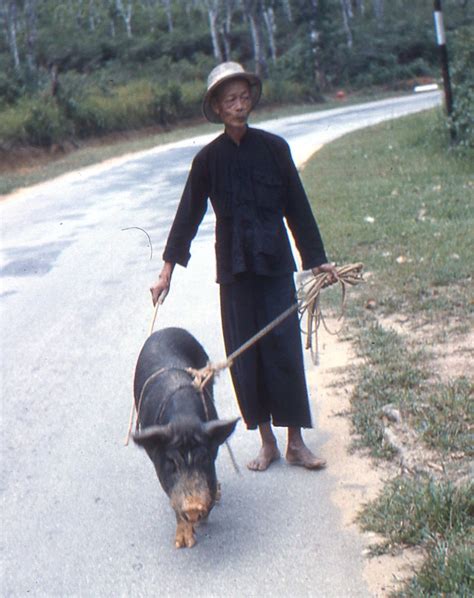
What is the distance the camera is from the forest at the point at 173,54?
33.7 meters

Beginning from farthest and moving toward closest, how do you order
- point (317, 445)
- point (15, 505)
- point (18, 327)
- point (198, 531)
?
point (18, 327) < point (317, 445) < point (15, 505) < point (198, 531)

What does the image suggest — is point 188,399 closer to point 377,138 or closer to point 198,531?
point 198,531

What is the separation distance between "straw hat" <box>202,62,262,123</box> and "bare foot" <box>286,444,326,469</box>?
70.3 inches

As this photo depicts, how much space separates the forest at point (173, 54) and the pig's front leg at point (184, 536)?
81.0 feet

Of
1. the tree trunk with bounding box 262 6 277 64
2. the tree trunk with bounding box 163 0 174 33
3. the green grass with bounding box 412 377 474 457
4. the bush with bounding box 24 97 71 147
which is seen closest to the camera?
the green grass with bounding box 412 377 474 457

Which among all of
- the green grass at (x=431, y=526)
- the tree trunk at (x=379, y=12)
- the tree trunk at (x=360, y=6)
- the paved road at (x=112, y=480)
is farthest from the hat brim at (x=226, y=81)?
the tree trunk at (x=360, y=6)

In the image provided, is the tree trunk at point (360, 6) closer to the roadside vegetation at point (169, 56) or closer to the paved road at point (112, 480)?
the roadside vegetation at point (169, 56)

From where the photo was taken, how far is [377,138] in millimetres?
22906

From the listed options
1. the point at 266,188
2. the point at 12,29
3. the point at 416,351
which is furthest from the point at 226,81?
the point at 12,29

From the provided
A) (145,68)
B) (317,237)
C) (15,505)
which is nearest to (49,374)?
(15,505)

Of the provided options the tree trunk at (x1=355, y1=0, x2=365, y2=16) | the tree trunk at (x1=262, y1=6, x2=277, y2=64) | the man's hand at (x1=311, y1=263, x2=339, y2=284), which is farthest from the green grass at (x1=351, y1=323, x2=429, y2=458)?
the tree trunk at (x1=355, y1=0, x2=365, y2=16)

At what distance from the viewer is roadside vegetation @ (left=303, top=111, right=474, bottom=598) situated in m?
4.53

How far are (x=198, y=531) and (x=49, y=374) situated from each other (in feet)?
10.3

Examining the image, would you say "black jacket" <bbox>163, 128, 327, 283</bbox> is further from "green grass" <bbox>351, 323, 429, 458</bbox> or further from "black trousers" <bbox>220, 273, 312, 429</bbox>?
"green grass" <bbox>351, 323, 429, 458</bbox>
